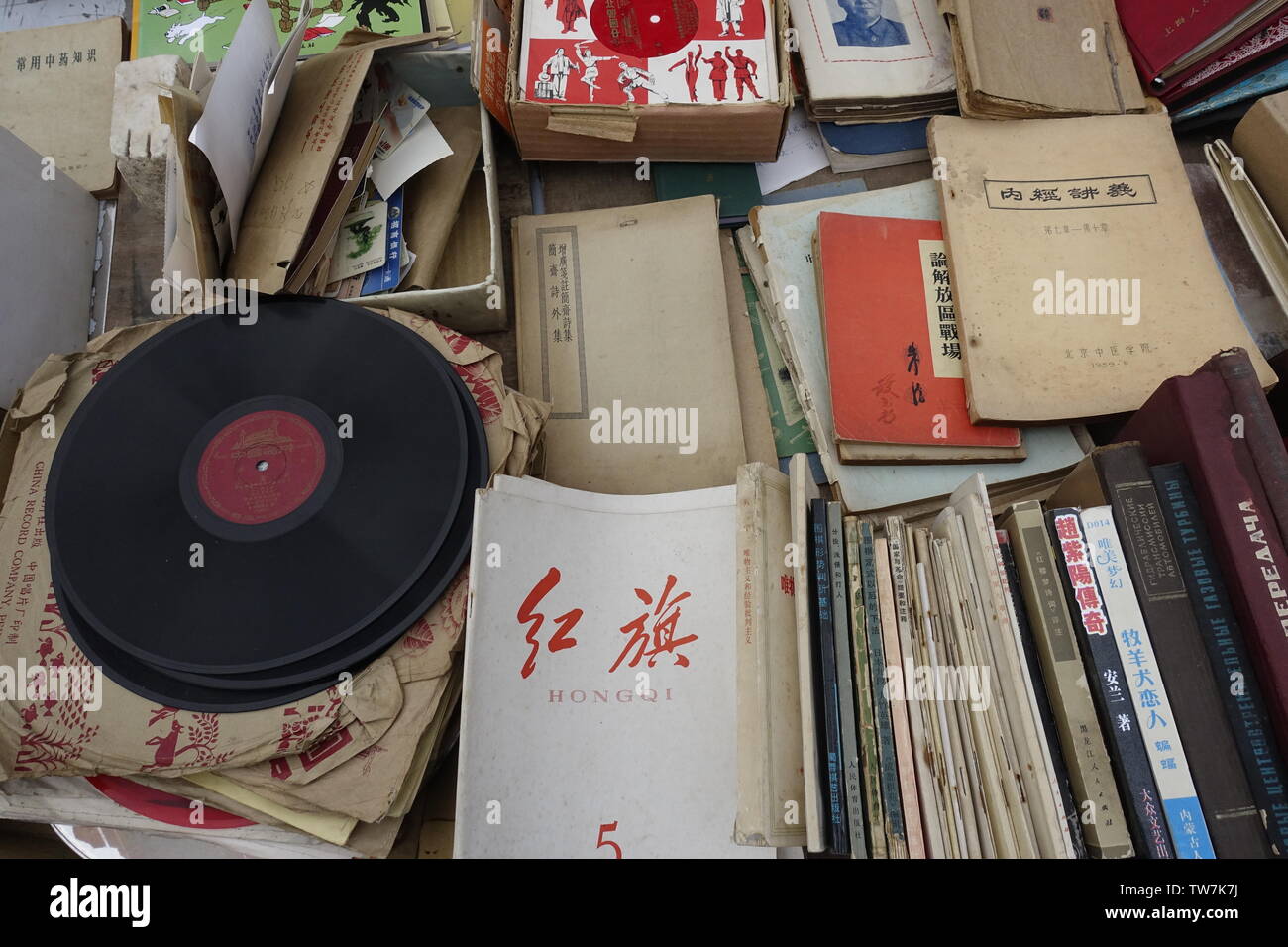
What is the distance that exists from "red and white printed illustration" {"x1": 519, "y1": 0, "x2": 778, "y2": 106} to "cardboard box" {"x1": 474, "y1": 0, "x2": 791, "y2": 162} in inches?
0.9

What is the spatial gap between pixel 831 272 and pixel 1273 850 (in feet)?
3.52

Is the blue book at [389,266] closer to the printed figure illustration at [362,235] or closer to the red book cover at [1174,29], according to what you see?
the printed figure illustration at [362,235]

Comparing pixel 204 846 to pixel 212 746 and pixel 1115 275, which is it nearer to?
pixel 212 746

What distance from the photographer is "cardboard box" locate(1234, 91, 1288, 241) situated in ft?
4.58

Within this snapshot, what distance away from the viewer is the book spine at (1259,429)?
38.6 inches

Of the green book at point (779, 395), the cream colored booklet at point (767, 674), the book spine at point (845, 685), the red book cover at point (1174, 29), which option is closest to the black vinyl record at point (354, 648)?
the cream colored booklet at point (767, 674)

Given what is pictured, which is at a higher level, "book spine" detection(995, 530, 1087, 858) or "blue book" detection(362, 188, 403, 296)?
"blue book" detection(362, 188, 403, 296)

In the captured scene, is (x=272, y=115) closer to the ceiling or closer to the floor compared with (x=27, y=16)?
closer to the floor

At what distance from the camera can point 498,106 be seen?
60.6 inches

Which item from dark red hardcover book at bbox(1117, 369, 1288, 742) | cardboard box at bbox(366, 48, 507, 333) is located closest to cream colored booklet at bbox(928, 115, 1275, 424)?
dark red hardcover book at bbox(1117, 369, 1288, 742)

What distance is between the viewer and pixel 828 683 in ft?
3.19

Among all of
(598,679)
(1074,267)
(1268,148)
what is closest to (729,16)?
(1074,267)

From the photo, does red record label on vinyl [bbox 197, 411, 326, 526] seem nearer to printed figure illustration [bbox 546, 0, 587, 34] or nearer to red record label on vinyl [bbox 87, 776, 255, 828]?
red record label on vinyl [bbox 87, 776, 255, 828]
